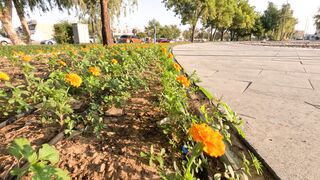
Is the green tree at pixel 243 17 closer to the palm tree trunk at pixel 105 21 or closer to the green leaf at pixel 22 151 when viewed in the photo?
the palm tree trunk at pixel 105 21

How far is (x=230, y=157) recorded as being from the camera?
142 cm

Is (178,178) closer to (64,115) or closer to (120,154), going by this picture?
(120,154)

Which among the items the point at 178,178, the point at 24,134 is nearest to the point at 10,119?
the point at 24,134

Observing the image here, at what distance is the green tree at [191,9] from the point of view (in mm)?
31266

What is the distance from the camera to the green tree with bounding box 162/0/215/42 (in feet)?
103

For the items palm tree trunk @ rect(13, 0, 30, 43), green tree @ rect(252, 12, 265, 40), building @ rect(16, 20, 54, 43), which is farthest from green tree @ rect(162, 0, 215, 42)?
building @ rect(16, 20, 54, 43)

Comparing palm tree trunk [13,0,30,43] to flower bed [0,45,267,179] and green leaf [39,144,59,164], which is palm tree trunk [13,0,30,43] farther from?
green leaf [39,144,59,164]

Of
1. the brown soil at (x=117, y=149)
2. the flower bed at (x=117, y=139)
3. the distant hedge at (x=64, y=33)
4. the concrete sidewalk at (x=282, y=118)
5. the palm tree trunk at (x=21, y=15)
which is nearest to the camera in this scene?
the flower bed at (x=117, y=139)

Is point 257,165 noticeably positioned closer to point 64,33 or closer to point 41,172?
point 41,172

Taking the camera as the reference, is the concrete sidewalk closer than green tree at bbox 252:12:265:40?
Yes

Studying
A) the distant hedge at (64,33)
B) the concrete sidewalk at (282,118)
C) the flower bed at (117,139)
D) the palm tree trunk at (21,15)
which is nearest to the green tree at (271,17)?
the distant hedge at (64,33)

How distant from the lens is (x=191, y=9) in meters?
32.2

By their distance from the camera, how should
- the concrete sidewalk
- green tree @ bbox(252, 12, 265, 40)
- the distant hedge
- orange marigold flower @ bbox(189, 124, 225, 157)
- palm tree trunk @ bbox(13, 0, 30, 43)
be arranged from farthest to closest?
green tree @ bbox(252, 12, 265, 40) < the distant hedge < palm tree trunk @ bbox(13, 0, 30, 43) < the concrete sidewalk < orange marigold flower @ bbox(189, 124, 225, 157)

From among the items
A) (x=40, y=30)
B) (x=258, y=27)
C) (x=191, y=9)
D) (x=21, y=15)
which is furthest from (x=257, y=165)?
(x=40, y=30)
